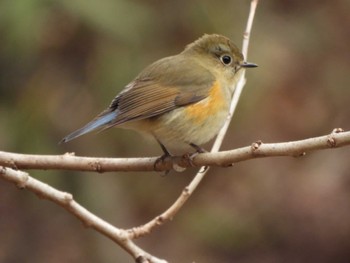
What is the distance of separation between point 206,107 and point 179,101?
0.46 feet

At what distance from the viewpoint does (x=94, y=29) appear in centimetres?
522

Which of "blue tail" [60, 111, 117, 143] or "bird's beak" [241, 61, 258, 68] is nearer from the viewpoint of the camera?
"blue tail" [60, 111, 117, 143]

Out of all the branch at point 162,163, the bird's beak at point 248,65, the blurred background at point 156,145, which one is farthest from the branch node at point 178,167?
the blurred background at point 156,145

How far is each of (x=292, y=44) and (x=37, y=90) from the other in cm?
308

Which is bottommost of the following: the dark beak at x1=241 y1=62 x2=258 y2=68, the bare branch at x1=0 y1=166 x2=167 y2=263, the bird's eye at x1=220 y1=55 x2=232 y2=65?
the bare branch at x1=0 y1=166 x2=167 y2=263

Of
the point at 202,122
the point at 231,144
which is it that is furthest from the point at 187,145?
the point at 231,144

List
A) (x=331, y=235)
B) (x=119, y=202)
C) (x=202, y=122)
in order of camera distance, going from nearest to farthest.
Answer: (x=202, y=122) → (x=119, y=202) → (x=331, y=235)

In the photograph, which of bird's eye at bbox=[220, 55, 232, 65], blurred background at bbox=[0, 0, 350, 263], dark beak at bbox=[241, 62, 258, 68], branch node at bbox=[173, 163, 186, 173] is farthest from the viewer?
blurred background at bbox=[0, 0, 350, 263]

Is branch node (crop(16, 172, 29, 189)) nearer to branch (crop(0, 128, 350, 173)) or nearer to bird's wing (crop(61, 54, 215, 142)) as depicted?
branch (crop(0, 128, 350, 173))

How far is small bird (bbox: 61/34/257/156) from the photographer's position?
12.2ft

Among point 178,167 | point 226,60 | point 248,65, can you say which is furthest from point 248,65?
point 178,167

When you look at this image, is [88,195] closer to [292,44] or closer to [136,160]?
[136,160]

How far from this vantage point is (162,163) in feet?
11.0

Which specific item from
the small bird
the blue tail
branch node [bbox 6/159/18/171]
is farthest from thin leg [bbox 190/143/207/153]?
branch node [bbox 6/159/18/171]
